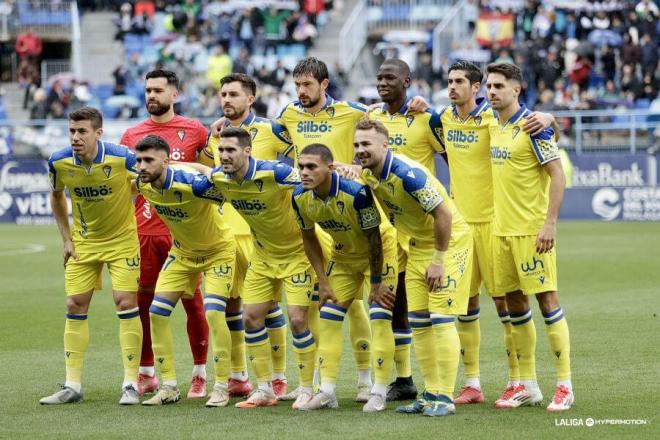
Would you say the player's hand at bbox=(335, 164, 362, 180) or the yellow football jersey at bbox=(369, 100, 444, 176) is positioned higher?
the yellow football jersey at bbox=(369, 100, 444, 176)

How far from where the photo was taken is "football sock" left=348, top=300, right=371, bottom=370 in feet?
31.9

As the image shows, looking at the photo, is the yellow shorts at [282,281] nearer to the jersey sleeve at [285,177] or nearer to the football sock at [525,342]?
the jersey sleeve at [285,177]

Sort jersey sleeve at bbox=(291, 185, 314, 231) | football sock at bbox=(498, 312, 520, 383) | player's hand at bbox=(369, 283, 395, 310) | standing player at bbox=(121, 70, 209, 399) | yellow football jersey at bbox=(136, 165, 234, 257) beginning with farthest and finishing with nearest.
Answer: standing player at bbox=(121, 70, 209, 399) < yellow football jersey at bbox=(136, 165, 234, 257) < football sock at bbox=(498, 312, 520, 383) < player's hand at bbox=(369, 283, 395, 310) < jersey sleeve at bbox=(291, 185, 314, 231)

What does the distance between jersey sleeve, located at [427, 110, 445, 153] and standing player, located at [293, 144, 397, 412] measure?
82 centimetres

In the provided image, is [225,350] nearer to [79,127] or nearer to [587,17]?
[79,127]

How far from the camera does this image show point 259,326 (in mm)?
9484

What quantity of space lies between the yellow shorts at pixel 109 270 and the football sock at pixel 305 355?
148cm

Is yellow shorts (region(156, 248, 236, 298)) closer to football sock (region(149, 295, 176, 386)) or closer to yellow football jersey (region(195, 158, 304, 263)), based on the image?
football sock (region(149, 295, 176, 386))

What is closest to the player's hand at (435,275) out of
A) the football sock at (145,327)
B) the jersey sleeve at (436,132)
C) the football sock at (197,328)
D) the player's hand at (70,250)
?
the jersey sleeve at (436,132)

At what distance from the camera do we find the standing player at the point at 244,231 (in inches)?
393

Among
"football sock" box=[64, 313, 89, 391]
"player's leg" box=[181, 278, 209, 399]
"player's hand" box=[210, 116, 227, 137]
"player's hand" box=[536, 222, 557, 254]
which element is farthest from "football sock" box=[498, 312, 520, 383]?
"football sock" box=[64, 313, 89, 391]

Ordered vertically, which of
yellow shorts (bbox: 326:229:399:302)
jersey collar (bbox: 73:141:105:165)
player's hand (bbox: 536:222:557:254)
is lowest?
yellow shorts (bbox: 326:229:399:302)

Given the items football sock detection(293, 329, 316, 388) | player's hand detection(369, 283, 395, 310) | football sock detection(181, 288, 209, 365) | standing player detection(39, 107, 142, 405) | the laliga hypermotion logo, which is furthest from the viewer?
the laliga hypermotion logo

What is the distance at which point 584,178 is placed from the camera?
29.1 metres
